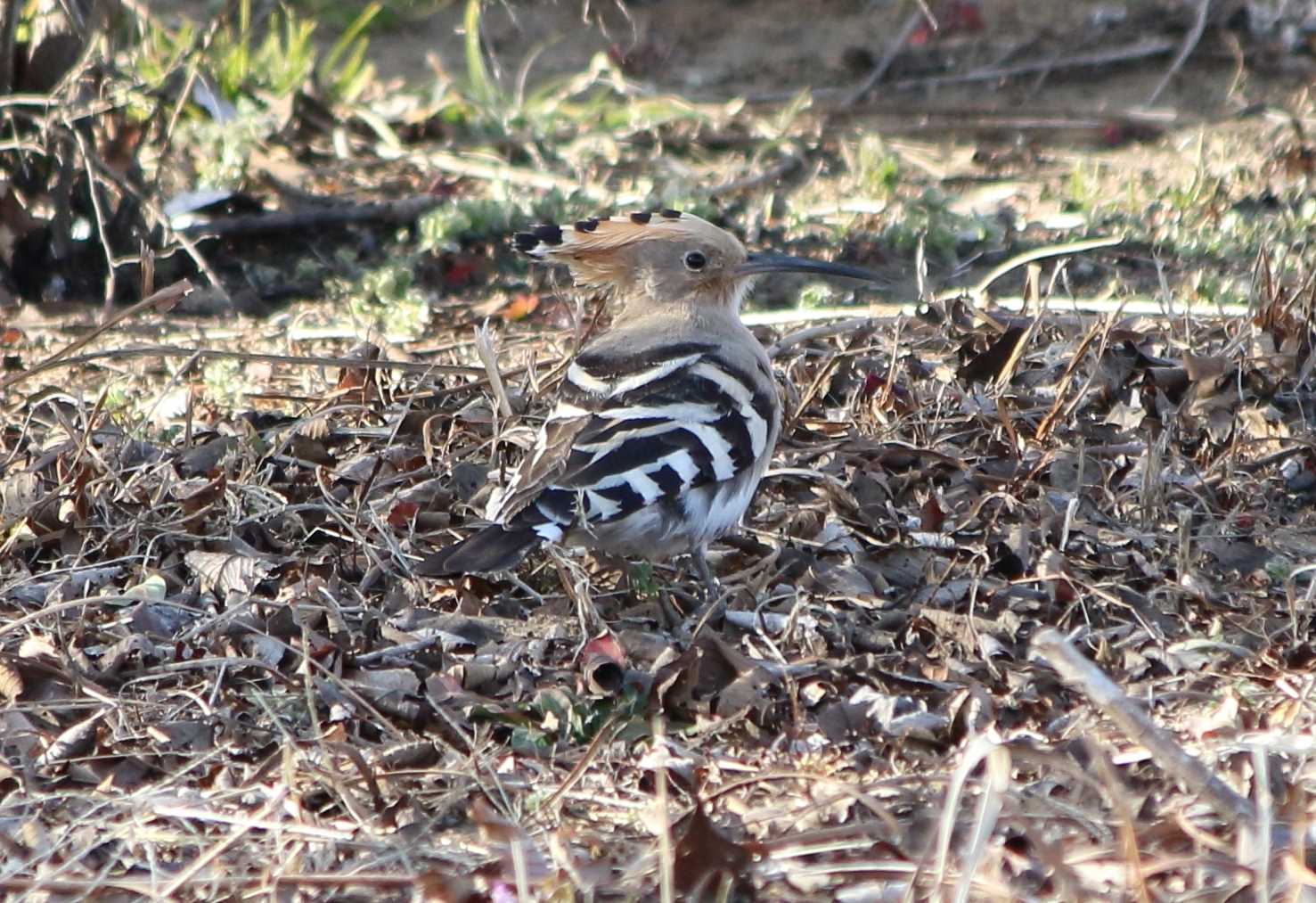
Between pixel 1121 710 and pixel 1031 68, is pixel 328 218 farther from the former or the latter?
pixel 1121 710

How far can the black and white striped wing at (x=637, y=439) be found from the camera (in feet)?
11.1

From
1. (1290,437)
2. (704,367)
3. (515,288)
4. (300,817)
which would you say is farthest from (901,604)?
(515,288)

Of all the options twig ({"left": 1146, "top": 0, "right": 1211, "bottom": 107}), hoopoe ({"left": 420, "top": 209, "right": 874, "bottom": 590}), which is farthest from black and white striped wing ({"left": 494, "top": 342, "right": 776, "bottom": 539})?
twig ({"left": 1146, "top": 0, "right": 1211, "bottom": 107})

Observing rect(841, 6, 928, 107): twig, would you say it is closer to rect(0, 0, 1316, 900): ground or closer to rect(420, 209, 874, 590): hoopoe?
rect(0, 0, 1316, 900): ground

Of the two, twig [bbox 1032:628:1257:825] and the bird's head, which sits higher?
the bird's head

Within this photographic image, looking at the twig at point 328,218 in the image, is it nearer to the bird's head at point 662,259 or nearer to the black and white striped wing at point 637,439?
the bird's head at point 662,259

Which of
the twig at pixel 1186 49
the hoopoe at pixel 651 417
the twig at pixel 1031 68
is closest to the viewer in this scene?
the hoopoe at pixel 651 417

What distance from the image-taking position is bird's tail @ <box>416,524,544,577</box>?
321 centimetres

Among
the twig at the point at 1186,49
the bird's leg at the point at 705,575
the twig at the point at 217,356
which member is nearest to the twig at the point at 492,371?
the twig at the point at 217,356

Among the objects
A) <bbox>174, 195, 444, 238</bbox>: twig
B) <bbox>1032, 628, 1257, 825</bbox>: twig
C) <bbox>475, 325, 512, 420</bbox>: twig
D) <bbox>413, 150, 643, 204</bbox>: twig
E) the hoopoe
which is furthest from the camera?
<bbox>413, 150, 643, 204</bbox>: twig

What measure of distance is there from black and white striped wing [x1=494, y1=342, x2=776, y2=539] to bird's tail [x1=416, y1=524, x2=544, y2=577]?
→ 1.5 inches

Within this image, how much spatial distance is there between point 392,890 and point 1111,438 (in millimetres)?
2186

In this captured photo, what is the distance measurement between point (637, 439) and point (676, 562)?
464 mm

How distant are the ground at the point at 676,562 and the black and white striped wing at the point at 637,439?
0.56 ft
